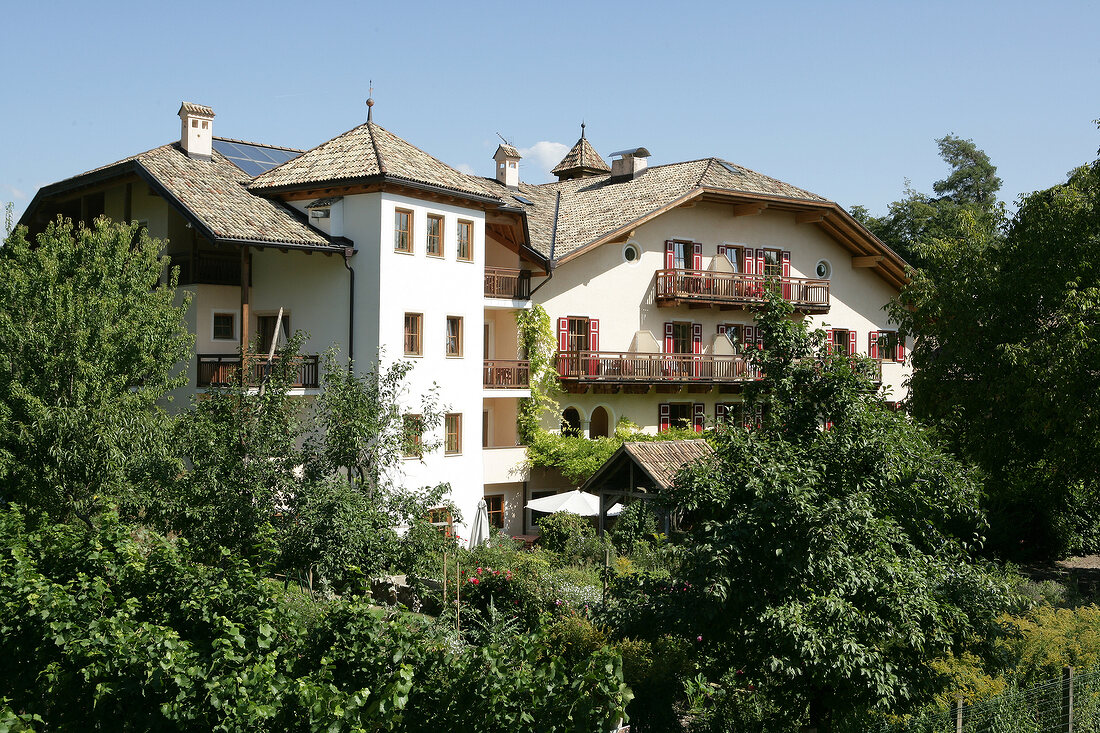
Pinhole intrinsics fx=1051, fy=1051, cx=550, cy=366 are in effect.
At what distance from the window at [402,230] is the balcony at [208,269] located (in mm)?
4532

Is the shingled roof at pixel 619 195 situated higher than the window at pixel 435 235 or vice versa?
the shingled roof at pixel 619 195

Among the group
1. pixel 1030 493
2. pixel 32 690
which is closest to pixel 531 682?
pixel 32 690

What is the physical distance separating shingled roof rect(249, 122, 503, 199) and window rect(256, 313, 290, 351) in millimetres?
3441

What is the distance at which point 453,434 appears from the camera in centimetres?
2917

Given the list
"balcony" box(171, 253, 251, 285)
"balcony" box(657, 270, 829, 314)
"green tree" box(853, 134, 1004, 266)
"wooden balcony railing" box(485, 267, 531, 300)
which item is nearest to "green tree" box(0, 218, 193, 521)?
"balcony" box(171, 253, 251, 285)

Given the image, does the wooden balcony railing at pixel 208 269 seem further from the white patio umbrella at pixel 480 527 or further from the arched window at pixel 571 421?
the arched window at pixel 571 421

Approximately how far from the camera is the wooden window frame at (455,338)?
28608 millimetres

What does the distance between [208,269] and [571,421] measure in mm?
12928

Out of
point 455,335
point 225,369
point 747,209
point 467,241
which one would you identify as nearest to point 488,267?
point 467,241

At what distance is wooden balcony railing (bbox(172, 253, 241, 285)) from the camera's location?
89.7ft

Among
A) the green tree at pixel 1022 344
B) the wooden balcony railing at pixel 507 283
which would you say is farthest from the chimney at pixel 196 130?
the green tree at pixel 1022 344

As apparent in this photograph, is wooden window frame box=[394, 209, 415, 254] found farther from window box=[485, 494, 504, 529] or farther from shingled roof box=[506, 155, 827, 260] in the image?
window box=[485, 494, 504, 529]

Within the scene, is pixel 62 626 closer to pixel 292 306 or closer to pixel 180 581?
pixel 180 581

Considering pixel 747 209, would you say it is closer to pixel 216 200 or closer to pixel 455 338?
pixel 455 338
